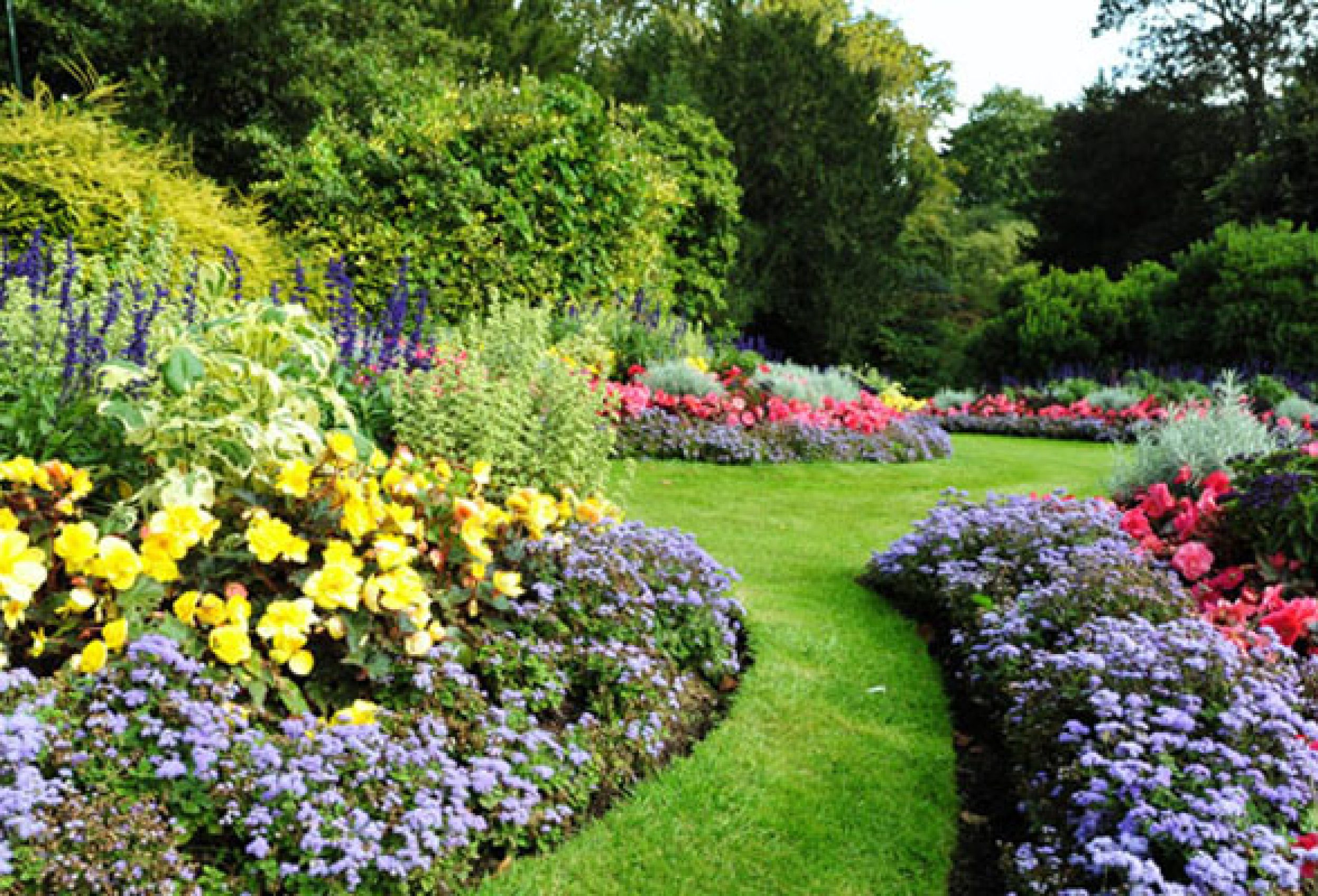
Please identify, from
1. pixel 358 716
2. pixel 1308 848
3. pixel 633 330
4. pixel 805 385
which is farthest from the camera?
pixel 805 385

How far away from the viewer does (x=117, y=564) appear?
2387mm

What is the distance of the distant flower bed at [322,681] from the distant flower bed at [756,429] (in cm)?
385

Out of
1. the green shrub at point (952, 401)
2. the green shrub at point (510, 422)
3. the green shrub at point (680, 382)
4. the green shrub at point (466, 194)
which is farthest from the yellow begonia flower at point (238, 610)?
the green shrub at point (952, 401)

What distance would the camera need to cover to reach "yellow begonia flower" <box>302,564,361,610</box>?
256 centimetres

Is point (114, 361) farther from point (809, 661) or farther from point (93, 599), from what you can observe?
point (809, 661)

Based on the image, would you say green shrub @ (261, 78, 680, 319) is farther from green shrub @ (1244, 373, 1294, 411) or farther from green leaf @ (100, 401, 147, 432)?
green shrub @ (1244, 373, 1294, 411)

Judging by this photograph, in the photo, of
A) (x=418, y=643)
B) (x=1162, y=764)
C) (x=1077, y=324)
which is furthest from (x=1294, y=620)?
(x=1077, y=324)

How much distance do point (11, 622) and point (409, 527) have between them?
37.7 inches

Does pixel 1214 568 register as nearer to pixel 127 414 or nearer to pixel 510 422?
pixel 510 422

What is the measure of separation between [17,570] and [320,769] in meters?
0.82

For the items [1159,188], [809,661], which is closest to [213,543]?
[809,661]

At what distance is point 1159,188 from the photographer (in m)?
27.0

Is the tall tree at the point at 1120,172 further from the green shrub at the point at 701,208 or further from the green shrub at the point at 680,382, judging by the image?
the green shrub at the point at 680,382

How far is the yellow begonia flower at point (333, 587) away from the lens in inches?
101
